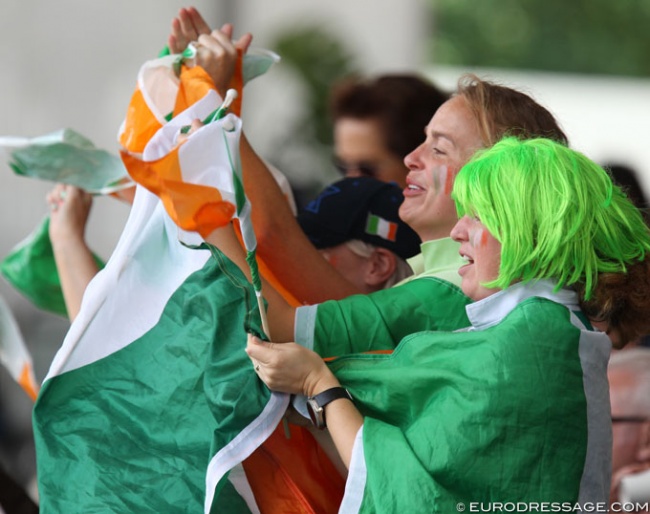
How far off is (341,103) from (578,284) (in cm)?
184

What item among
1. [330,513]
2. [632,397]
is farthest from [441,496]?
[632,397]

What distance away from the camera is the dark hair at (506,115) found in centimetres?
207

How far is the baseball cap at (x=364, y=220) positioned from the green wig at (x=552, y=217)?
65 cm

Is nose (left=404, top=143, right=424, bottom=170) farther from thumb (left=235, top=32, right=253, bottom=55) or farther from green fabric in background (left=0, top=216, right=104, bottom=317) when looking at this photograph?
green fabric in background (left=0, top=216, right=104, bottom=317)

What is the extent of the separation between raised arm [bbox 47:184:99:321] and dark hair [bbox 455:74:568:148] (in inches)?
36.7

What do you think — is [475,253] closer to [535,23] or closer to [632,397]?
[632,397]

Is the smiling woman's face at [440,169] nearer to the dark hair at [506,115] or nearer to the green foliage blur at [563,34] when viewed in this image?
the dark hair at [506,115]

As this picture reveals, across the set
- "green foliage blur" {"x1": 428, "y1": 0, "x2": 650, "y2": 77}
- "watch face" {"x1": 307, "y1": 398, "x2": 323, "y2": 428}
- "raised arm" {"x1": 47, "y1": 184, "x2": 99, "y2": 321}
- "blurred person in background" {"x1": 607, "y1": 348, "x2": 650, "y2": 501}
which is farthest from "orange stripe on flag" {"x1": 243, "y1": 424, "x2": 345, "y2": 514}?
"green foliage blur" {"x1": 428, "y1": 0, "x2": 650, "y2": 77}

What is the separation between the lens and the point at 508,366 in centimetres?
166

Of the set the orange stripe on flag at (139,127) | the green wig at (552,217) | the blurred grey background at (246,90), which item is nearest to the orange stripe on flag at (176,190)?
the orange stripe on flag at (139,127)

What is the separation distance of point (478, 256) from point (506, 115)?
0.41m

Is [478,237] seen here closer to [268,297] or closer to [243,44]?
[268,297]

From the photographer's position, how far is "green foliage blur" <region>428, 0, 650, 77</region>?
13.8 metres

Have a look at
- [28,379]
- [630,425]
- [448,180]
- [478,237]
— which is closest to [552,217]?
[478,237]
